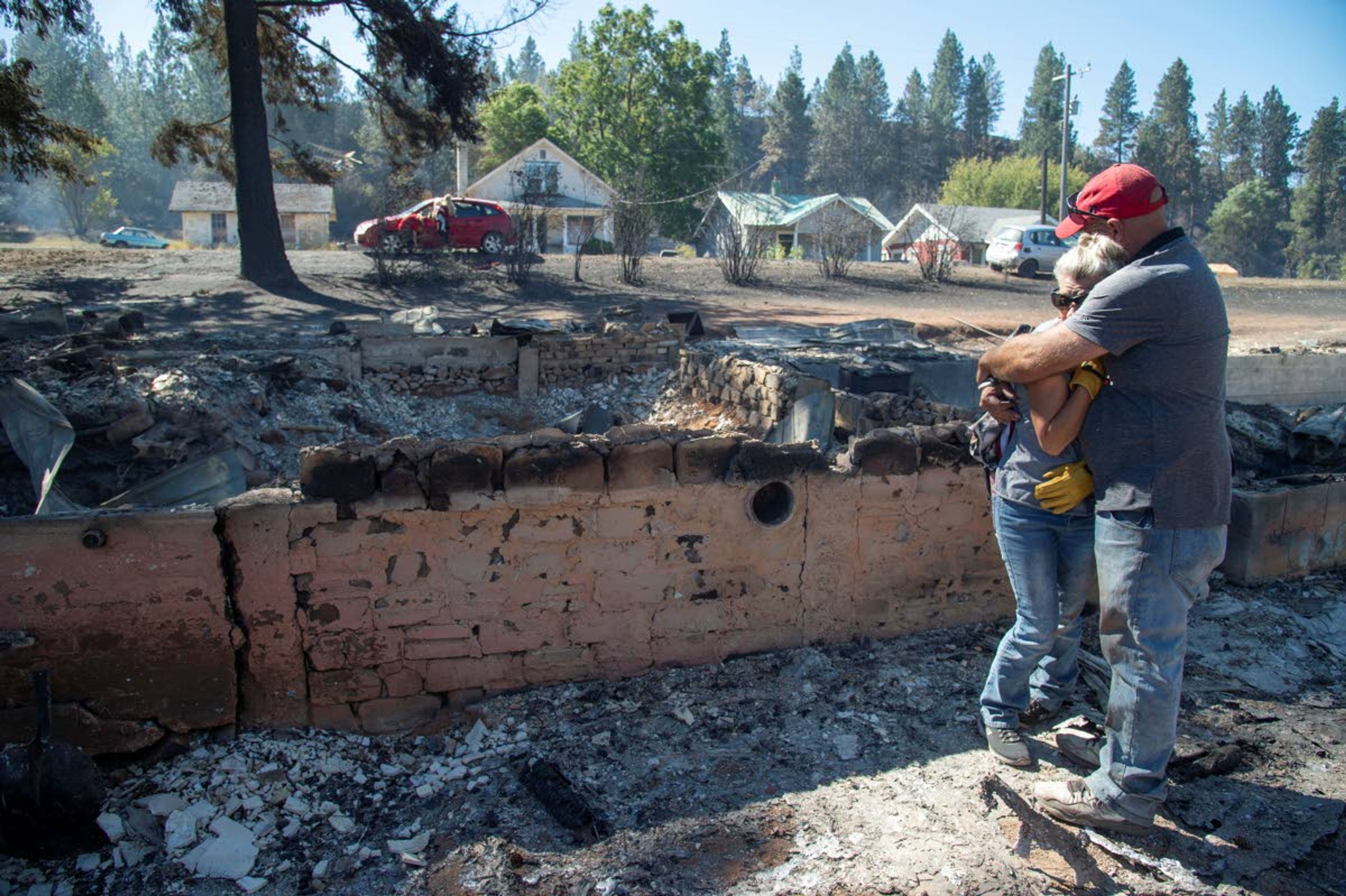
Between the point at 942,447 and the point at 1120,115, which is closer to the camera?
the point at 942,447

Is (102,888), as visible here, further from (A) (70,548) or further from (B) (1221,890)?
(B) (1221,890)

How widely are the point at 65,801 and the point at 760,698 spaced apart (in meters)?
2.27

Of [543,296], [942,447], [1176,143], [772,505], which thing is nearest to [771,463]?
[772,505]

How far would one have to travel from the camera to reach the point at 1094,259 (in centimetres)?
277

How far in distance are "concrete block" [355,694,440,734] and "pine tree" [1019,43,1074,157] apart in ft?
204

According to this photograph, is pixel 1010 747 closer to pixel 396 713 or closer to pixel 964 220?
pixel 396 713

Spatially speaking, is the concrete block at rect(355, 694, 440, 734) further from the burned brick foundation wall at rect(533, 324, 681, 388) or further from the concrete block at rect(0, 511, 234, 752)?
the burned brick foundation wall at rect(533, 324, 681, 388)

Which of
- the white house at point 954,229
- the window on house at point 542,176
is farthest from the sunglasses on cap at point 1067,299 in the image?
the white house at point 954,229

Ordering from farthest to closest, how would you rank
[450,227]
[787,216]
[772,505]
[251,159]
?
1. [787,216]
2. [450,227]
3. [251,159]
4. [772,505]

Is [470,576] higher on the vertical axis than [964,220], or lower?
lower

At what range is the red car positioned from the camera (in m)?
17.8

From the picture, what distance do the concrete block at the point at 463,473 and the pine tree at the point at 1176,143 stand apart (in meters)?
63.3

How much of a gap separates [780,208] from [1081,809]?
38292 millimetres

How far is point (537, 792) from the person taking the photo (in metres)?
2.93
